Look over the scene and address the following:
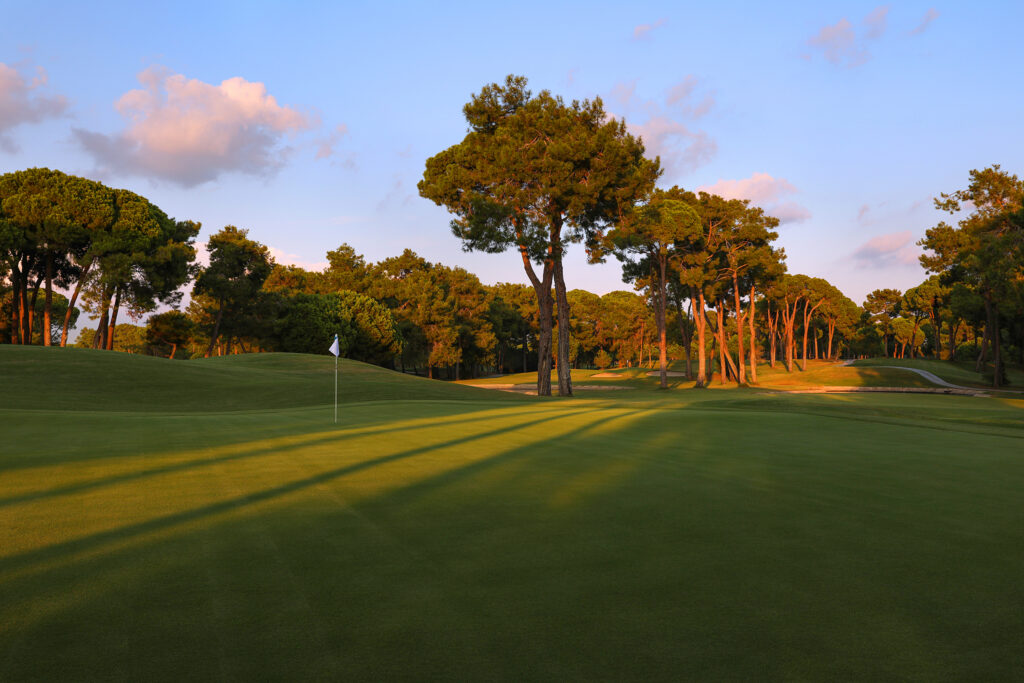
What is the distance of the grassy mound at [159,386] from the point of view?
71.7ft

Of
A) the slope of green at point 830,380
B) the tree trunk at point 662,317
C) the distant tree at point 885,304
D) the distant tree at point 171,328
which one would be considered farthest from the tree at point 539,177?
the distant tree at point 885,304

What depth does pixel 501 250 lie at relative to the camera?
31.3m

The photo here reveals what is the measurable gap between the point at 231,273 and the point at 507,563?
59295 millimetres

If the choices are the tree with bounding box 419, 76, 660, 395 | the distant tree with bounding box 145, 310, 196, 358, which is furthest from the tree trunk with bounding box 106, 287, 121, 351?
the tree with bounding box 419, 76, 660, 395

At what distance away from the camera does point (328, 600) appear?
3.33 metres

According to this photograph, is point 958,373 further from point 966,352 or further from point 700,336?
point 966,352

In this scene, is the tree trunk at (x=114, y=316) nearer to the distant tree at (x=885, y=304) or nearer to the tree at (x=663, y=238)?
the tree at (x=663, y=238)

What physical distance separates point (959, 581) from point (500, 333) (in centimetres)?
7972

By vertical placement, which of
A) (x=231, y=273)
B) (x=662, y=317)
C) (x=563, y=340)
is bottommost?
(x=563, y=340)

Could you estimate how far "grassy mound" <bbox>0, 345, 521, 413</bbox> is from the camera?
21.8 m

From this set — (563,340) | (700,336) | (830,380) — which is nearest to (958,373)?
(830,380)

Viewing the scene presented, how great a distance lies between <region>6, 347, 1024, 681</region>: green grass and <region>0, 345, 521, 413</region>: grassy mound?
45.6 ft

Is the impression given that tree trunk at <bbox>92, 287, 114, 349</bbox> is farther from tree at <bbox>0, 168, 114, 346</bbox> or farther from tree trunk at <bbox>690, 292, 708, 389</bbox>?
tree trunk at <bbox>690, 292, 708, 389</bbox>

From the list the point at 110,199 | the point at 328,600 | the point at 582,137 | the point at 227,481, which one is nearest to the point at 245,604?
the point at 328,600
